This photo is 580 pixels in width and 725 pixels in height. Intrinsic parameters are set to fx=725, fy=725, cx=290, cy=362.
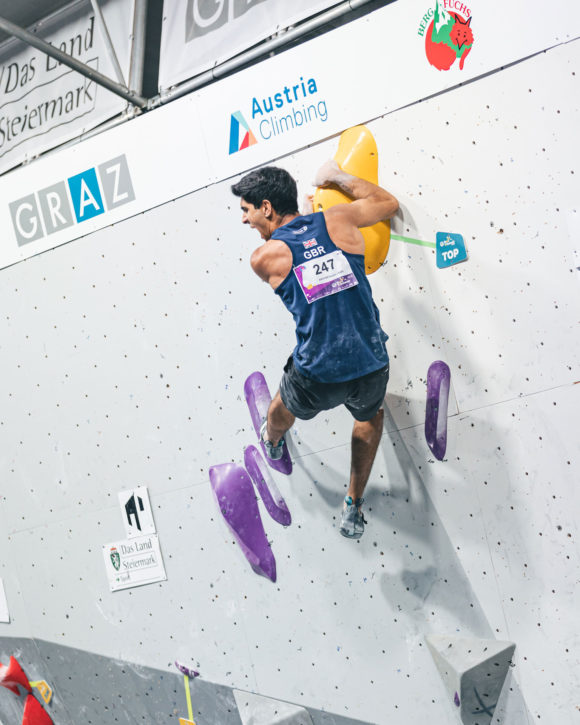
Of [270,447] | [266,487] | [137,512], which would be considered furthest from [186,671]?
[270,447]

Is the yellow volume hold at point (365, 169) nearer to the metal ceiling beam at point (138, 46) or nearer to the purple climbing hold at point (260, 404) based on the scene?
the purple climbing hold at point (260, 404)

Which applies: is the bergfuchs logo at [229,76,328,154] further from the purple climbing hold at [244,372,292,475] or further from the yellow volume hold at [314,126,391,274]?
the purple climbing hold at [244,372,292,475]

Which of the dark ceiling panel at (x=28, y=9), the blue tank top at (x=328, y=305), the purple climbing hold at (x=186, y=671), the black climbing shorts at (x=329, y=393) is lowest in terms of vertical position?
the purple climbing hold at (x=186, y=671)

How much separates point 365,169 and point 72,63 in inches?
48.5

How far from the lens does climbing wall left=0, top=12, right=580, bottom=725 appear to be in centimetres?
226

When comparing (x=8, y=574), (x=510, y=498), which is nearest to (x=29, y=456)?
(x=8, y=574)

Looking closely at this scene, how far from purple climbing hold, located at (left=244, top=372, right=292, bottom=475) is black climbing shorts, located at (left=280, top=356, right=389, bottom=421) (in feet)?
1.15

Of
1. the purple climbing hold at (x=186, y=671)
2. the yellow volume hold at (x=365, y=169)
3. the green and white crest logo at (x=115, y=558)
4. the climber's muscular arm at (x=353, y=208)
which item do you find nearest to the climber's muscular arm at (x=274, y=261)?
the climber's muscular arm at (x=353, y=208)

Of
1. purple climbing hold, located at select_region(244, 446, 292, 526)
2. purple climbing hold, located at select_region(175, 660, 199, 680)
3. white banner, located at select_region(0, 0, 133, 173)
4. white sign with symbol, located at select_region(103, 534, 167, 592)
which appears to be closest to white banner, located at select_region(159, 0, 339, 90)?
white banner, located at select_region(0, 0, 133, 173)

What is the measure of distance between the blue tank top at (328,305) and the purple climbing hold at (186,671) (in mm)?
1415

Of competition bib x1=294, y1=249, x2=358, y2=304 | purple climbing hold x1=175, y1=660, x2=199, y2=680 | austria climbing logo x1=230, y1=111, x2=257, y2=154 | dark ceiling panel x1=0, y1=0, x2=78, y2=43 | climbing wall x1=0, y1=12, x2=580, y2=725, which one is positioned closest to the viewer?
competition bib x1=294, y1=249, x2=358, y2=304

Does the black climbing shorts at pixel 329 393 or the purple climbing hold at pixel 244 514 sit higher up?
the black climbing shorts at pixel 329 393

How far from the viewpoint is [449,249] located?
2.37 m

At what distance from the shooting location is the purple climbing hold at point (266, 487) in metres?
2.68
